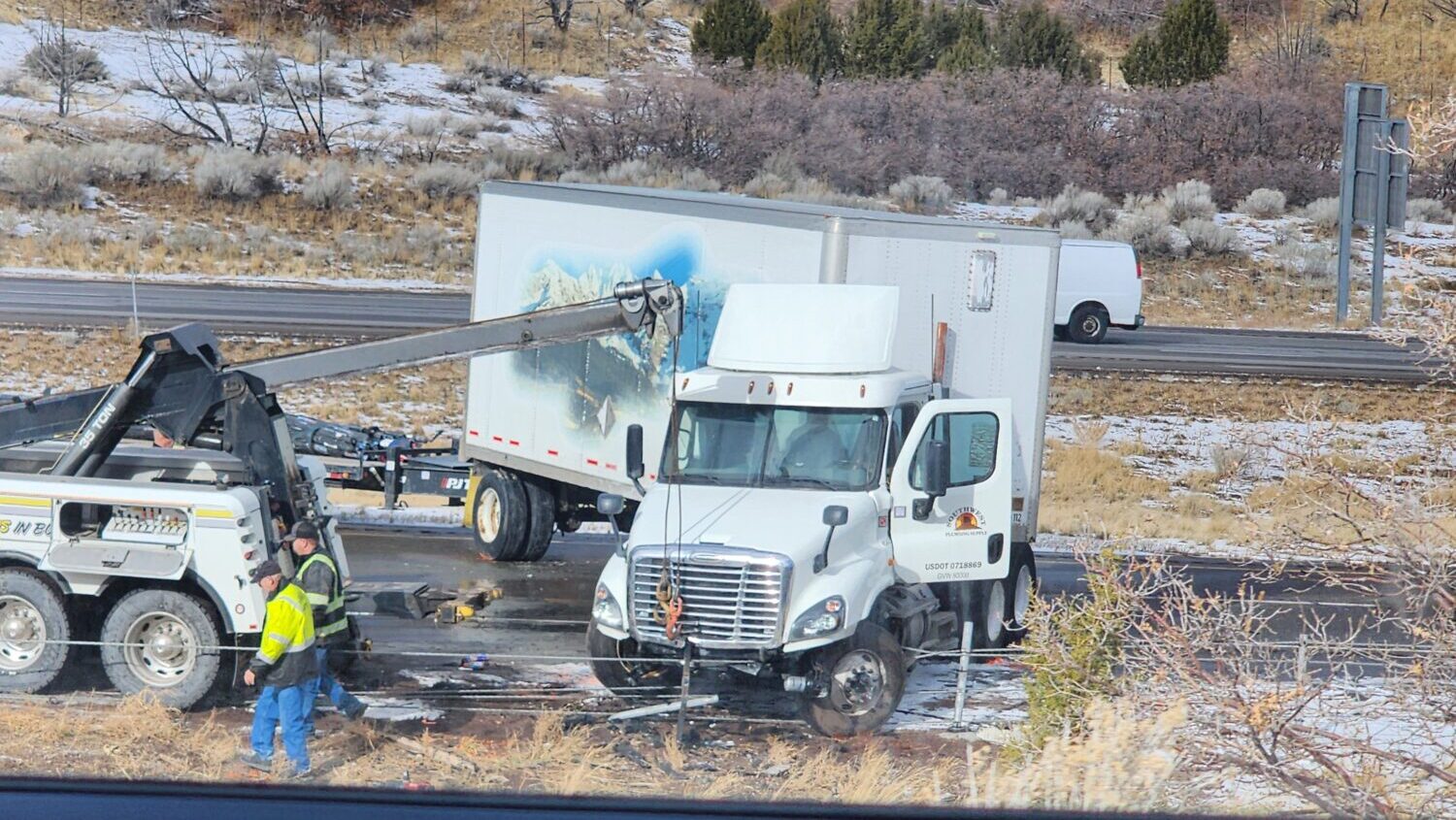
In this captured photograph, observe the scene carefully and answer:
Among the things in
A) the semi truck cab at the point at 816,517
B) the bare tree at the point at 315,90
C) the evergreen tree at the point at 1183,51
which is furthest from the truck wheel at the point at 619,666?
the evergreen tree at the point at 1183,51

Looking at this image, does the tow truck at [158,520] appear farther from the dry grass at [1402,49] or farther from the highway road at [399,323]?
the dry grass at [1402,49]

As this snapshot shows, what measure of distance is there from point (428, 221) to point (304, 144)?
6906 millimetres

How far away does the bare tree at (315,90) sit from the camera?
50.6 metres

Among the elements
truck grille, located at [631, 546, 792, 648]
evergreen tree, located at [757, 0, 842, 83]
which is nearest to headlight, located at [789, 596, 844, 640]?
truck grille, located at [631, 546, 792, 648]

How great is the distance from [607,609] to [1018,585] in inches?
183

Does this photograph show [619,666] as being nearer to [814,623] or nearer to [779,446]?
[814,623]

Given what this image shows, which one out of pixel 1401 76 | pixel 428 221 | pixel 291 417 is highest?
pixel 1401 76

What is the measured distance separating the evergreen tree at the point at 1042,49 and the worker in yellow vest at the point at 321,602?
1910 inches

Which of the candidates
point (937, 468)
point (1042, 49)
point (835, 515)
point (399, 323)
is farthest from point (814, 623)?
point (1042, 49)

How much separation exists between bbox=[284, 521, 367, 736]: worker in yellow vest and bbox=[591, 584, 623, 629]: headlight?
1.77 metres

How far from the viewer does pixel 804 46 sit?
5656 centimetres

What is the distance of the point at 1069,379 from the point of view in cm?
3127

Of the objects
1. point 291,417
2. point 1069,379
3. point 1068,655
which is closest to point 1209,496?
point 1069,379

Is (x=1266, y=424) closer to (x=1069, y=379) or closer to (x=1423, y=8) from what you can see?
(x=1069, y=379)
